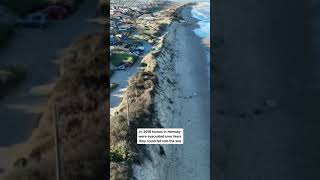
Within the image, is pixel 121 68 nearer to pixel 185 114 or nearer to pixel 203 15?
pixel 185 114

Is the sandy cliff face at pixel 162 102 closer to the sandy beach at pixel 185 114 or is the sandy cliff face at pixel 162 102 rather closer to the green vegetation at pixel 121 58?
the sandy beach at pixel 185 114

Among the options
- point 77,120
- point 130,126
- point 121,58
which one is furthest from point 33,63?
point 130,126

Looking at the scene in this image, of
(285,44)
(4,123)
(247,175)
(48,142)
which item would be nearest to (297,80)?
(285,44)

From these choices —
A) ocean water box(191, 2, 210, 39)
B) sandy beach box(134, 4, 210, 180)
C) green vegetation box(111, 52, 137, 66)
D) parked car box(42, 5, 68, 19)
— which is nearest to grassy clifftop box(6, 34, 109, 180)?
green vegetation box(111, 52, 137, 66)

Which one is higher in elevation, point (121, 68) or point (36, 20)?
point (36, 20)

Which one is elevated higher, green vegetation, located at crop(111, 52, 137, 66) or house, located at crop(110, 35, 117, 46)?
house, located at crop(110, 35, 117, 46)

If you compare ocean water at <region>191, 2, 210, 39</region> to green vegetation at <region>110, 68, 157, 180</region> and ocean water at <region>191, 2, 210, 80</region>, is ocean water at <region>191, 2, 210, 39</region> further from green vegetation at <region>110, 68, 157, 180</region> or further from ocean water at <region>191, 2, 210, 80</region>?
green vegetation at <region>110, 68, 157, 180</region>

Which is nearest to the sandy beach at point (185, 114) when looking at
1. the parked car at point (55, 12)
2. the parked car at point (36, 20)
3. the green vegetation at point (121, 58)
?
the green vegetation at point (121, 58)
